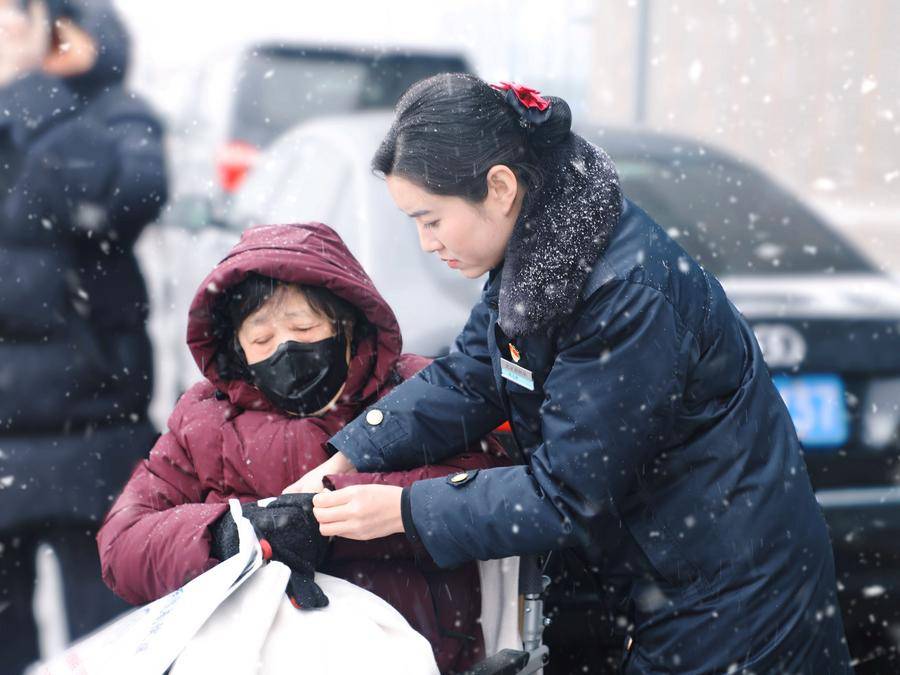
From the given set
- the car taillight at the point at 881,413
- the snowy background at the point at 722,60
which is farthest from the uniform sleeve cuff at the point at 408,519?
the snowy background at the point at 722,60

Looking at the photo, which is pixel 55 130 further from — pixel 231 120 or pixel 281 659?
A: pixel 231 120

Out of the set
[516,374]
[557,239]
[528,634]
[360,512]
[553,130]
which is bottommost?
[528,634]

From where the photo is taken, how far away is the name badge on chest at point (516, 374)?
1893 mm

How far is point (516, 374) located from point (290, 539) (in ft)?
1.61

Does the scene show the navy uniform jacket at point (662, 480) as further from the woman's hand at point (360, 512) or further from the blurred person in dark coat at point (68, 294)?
the blurred person in dark coat at point (68, 294)

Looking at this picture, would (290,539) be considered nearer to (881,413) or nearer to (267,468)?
(267,468)

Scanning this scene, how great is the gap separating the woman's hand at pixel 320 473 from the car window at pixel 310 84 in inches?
251

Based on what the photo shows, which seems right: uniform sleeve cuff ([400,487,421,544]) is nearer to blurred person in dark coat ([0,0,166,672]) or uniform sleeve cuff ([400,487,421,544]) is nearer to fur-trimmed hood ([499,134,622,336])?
fur-trimmed hood ([499,134,622,336])

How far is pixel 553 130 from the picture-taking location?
6.04 ft

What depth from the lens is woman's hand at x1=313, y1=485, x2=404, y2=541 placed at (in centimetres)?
185

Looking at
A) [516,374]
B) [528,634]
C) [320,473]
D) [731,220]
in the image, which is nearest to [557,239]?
[516,374]

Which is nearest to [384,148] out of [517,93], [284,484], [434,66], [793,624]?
[517,93]

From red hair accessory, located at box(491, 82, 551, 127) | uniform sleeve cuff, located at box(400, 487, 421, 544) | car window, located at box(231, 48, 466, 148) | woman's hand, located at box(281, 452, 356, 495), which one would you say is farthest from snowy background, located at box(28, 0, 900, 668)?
uniform sleeve cuff, located at box(400, 487, 421, 544)

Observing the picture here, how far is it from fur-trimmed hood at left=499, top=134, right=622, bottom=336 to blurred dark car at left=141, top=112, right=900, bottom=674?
2.66 ft
